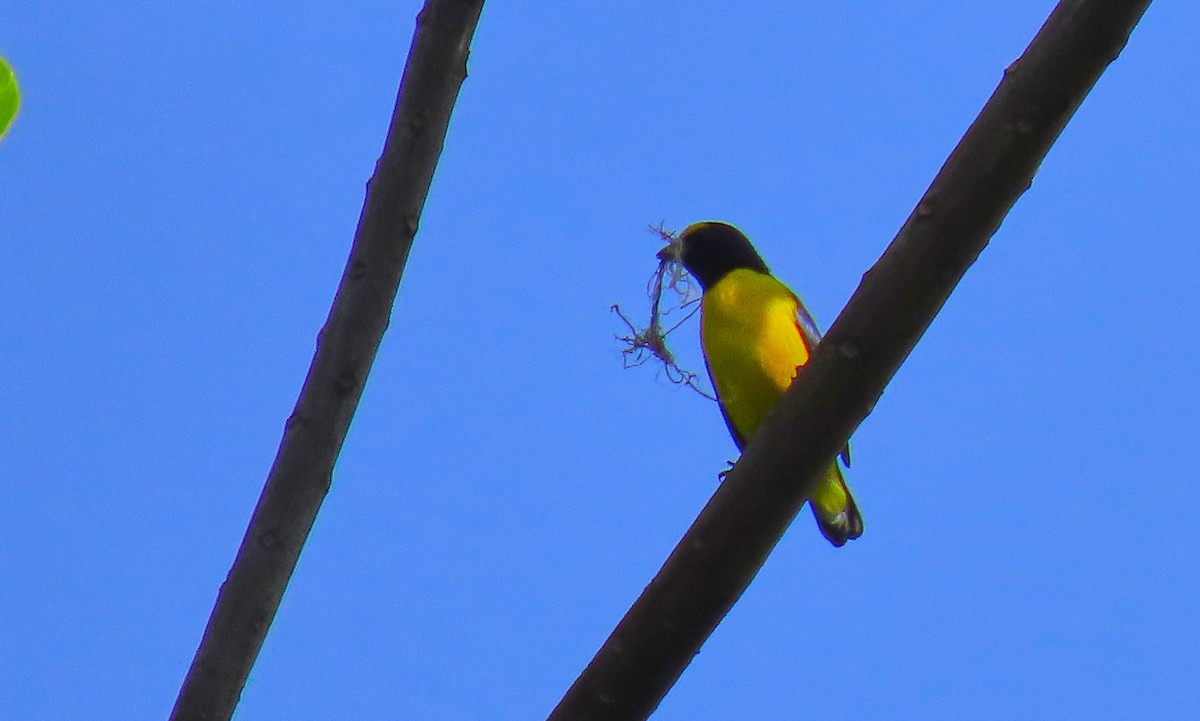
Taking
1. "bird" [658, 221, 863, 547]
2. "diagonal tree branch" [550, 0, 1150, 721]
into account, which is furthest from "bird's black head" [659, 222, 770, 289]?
"diagonal tree branch" [550, 0, 1150, 721]

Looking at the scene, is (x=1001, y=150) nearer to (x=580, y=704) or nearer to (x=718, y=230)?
(x=580, y=704)

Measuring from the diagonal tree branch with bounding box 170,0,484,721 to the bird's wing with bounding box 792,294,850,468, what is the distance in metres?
2.13

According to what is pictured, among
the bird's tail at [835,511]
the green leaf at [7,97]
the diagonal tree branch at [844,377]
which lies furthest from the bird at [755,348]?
the green leaf at [7,97]

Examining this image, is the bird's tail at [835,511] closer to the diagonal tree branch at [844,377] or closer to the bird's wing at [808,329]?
the bird's wing at [808,329]

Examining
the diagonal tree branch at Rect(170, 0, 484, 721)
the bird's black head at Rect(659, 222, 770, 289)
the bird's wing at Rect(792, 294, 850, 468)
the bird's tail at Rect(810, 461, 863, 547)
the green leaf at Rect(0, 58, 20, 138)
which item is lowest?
the green leaf at Rect(0, 58, 20, 138)

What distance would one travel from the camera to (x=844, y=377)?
1.87 meters

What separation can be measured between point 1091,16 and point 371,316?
1.38 meters

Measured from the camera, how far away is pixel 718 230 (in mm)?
4930

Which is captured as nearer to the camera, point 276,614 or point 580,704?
point 580,704

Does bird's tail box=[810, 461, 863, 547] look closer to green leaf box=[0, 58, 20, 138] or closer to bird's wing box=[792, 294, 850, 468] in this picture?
bird's wing box=[792, 294, 850, 468]

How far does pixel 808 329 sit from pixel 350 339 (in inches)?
92.8

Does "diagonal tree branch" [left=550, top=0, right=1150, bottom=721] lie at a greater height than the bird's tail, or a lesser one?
Answer: lesser

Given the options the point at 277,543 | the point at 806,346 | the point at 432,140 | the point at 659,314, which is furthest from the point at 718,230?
the point at 277,543

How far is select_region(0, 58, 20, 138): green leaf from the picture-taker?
1.31m
